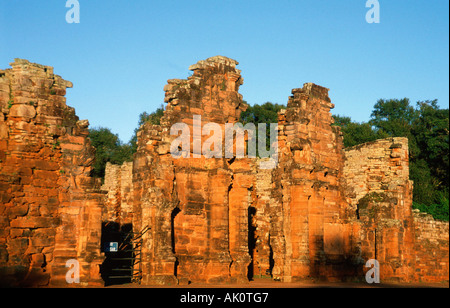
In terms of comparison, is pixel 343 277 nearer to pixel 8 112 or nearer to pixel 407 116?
pixel 8 112

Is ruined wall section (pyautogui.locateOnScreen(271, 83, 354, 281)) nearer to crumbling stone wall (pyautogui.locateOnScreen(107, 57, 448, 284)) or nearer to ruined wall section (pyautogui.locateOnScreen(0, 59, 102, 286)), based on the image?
crumbling stone wall (pyautogui.locateOnScreen(107, 57, 448, 284))

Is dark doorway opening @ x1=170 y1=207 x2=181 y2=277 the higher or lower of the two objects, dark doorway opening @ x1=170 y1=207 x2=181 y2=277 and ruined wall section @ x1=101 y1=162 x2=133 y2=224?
the lower

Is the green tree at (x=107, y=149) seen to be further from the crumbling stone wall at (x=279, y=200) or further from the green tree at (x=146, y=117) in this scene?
the crumbling stone wall at (x=279, y=200)

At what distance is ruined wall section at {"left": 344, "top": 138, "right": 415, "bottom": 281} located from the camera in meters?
24.4

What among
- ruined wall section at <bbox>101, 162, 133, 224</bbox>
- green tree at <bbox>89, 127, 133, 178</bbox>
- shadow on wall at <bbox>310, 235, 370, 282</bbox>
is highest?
green tree at <bbox>89, 127, 133, 178</bbox>

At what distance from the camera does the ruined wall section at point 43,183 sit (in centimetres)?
1454

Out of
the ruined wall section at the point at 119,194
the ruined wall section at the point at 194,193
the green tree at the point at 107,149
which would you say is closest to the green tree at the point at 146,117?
the green tree at the point at 107,149

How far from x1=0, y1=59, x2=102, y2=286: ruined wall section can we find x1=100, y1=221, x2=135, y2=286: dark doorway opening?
110 inches

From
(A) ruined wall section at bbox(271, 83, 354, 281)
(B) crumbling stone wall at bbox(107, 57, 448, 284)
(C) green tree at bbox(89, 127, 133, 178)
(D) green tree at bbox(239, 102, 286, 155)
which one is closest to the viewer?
(B) crumbling stone wall at bbox(107, 57, 448, 284)

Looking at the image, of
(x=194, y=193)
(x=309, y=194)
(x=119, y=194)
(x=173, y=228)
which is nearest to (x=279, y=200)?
(x=309, y=194)

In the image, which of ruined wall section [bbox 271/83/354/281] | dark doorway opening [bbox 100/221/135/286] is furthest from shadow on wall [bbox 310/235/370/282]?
dark doorway opening [bbox 100/221/135/286]

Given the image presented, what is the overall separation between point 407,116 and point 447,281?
27195mm
